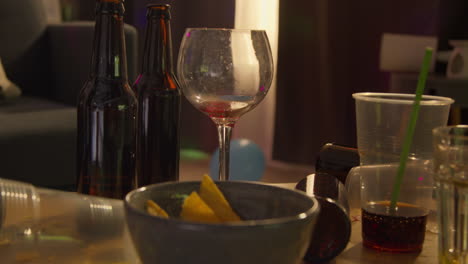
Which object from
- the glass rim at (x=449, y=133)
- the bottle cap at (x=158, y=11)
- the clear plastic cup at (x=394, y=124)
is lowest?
the clear plastic cup at (x=394, y=124)

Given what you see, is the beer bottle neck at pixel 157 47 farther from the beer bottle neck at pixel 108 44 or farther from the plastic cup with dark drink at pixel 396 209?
the plastic cup with dark drink at pixel 396 209

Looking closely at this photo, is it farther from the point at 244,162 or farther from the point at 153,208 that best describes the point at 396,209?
the point at 244,162

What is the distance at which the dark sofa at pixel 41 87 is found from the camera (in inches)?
68.6

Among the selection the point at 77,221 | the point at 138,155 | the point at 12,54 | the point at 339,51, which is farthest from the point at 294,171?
the point at 77,221

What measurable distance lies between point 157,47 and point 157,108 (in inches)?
3.1

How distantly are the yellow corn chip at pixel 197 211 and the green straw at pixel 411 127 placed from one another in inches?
9.6

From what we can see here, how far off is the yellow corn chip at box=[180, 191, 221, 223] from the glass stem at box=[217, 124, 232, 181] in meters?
0.28

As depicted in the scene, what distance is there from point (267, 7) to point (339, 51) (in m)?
0.42

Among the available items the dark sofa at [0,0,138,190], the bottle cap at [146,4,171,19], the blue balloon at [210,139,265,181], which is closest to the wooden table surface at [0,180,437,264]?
the bottle cap at [146,4,171,19]

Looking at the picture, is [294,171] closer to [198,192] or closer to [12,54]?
[12,54]

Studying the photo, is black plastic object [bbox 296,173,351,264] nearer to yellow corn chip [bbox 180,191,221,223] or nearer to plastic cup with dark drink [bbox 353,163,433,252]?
plastic cup with dark drink [bbox 353,163,433,252]

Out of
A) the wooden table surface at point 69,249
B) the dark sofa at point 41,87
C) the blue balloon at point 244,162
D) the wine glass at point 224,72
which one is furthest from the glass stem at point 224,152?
the blue balloon at point 244,162

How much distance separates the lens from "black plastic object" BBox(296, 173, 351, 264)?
666 millimetres

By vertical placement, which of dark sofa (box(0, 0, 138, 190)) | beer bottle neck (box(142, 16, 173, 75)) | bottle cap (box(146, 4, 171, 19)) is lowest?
dark sofa (box(0, 0, 138, 190))
